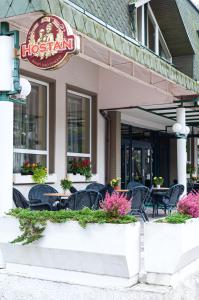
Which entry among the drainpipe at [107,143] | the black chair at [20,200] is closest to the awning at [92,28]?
the drainpipe at [107,143]

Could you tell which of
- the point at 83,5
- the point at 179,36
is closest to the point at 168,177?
the point at 179,36

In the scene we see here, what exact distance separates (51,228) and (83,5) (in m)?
4.46

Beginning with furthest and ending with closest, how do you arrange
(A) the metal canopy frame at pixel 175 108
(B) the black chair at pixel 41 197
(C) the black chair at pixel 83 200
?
(A) the metal canopy frame at pixel 175 108
(B) the black chair at pixel 41 197
(C) the black chair at pixel 83 200

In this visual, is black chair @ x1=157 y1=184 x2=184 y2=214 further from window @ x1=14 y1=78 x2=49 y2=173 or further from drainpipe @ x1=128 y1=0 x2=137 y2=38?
drainpipe @ x1=128 y1=0 x2=137 y2=38

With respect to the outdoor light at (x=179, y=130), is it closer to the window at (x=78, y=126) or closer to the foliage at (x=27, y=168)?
the window at (x=78, y=126)

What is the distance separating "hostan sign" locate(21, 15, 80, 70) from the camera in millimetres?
5406

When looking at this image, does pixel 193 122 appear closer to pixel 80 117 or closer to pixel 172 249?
pixel 80 117

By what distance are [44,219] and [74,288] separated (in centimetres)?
84

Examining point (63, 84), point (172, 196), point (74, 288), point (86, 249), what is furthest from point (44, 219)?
point (172, 196)

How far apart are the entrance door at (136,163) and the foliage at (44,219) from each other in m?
9.74

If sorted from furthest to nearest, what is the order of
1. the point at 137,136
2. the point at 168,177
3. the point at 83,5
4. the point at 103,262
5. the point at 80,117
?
the point at 168,177, the point at 137,136, the point at 80,117, the point at 83,5, the point at 103,262

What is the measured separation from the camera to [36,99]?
9.88 meters

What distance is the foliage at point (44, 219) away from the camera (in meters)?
5.06

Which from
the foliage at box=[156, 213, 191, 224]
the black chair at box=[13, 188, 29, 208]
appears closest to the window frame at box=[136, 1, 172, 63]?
the black chair at box=[13, 188, 29, 208]
